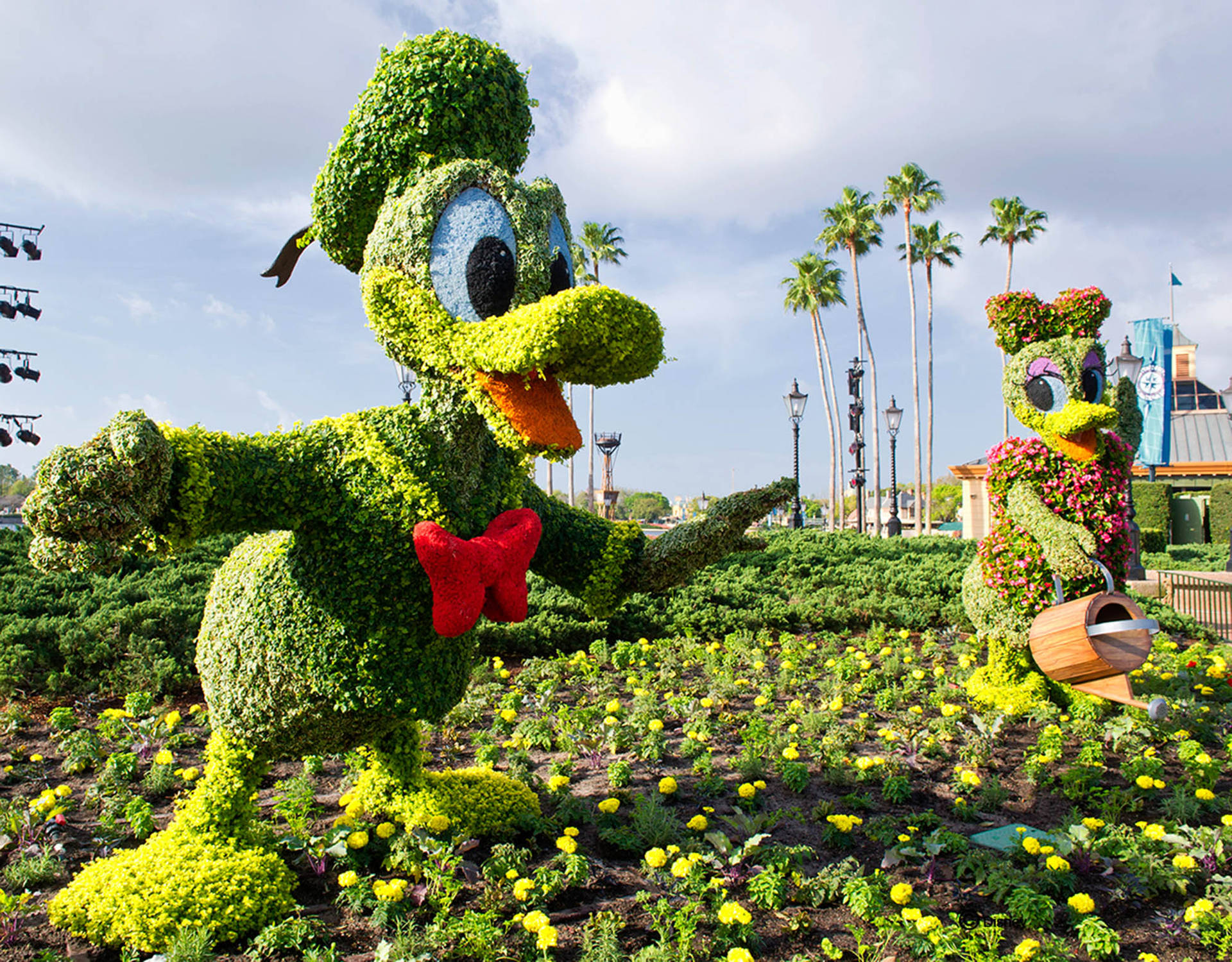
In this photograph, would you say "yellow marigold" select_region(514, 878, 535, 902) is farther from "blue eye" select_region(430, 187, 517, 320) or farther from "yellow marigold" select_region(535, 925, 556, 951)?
"blue eye" select_region(430, 187, 517, 320)

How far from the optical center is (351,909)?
9.48 feet

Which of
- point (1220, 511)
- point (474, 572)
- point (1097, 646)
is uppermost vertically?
point (1220, 511)

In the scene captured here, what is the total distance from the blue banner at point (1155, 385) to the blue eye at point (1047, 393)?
28.1 feet

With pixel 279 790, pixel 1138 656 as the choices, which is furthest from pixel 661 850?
pixel 1138 656

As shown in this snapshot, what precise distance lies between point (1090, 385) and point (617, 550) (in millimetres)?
3748

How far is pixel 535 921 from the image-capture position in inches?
102

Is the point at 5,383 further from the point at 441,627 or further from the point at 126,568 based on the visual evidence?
the point at 441,627

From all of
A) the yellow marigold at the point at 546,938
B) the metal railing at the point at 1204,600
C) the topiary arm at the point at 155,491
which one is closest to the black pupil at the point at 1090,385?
the metal railing at the point at 1204,600

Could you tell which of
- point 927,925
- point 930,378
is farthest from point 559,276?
point 930,378

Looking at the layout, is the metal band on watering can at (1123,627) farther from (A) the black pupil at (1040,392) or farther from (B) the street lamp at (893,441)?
(B) the street lamp at (893,441)

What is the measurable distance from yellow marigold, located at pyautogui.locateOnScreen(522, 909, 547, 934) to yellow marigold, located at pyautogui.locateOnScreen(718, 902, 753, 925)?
0.58 meters

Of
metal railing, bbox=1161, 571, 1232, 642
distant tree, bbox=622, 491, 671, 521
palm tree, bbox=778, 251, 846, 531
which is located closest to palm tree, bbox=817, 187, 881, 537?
palm tree, bbox=778, 251, 846, 531

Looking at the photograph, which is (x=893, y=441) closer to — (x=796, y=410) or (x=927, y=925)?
(x=796, y=410)

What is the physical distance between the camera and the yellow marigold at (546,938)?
2.50 meters
